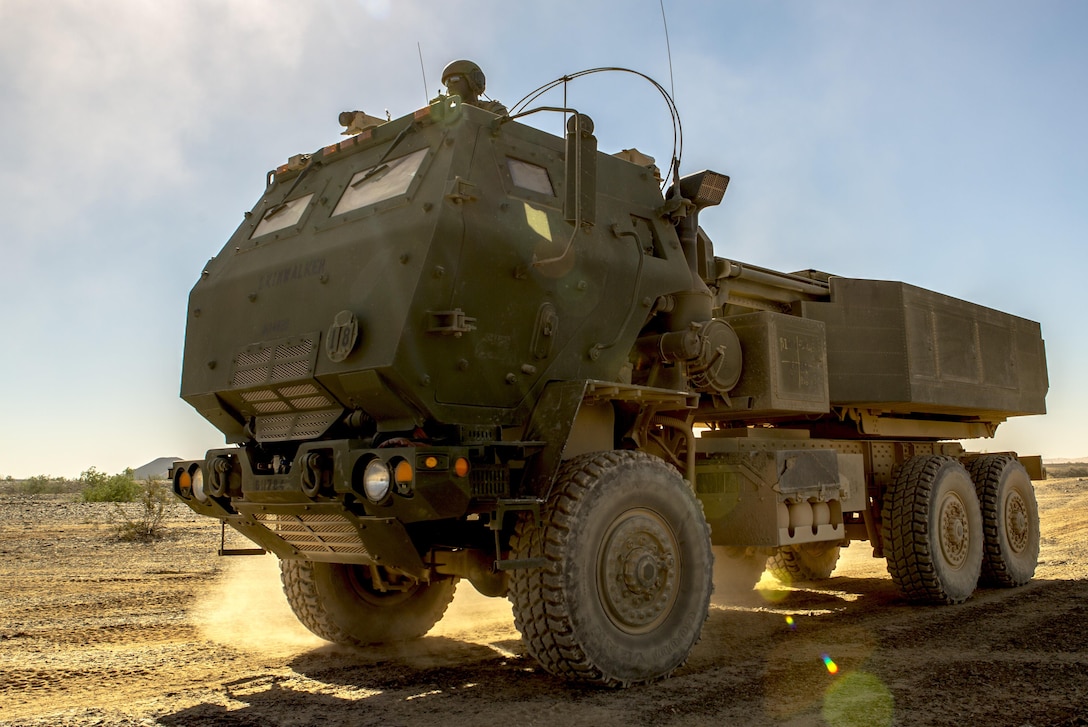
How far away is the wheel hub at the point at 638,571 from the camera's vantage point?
5.41 metres

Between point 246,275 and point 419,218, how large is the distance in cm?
158

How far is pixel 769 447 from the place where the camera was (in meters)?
7.41

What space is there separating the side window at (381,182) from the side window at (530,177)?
0.53 meters

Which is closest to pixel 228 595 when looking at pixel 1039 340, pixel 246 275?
pixel 246 275

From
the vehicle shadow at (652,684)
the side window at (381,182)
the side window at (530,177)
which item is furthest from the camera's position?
the side window at (530,177)

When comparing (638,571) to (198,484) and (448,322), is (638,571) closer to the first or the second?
(448,322)

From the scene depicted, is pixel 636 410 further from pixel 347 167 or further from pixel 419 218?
pixel 347 167

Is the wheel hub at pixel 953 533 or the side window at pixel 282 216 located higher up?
the side window at pixel 282 216

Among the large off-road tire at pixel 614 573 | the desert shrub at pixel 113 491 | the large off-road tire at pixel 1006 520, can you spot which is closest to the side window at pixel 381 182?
the large off-road tire at pixel 614 573

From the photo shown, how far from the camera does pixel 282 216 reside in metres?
6.69

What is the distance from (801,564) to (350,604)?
598 cm

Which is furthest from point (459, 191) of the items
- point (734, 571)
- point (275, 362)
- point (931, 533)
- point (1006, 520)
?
point (1006, 520)

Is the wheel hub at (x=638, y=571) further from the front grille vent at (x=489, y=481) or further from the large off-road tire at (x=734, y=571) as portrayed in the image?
the large off-road tire at (x=734, y=571)

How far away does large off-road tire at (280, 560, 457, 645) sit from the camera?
6.60m
